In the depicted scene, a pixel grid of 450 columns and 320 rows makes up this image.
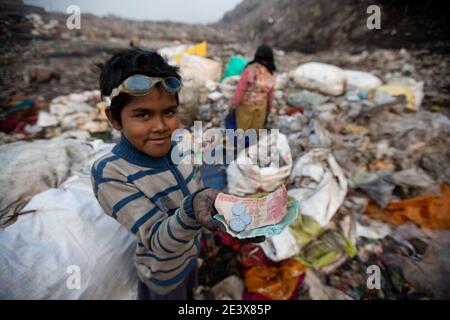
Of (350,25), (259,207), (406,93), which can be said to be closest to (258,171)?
(259,207)

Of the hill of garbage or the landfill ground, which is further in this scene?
the hill of garbage

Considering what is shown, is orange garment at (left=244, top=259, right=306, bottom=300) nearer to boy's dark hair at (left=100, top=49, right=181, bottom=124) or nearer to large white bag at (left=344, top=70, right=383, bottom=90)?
boy's dark hair at (left=100, top=49, right=181, bottom=124)

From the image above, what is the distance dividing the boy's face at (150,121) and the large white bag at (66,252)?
2.16 ft

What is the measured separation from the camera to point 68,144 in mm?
2025

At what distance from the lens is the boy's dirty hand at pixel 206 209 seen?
2.23 ft

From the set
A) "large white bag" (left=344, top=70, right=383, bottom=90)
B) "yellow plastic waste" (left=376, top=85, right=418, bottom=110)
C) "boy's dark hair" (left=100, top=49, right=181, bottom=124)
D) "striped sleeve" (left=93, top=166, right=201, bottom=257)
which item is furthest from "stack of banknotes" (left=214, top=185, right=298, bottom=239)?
"large white bag" (left=344, top=70, right=383, bottom=90)

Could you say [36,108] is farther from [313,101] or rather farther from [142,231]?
[313,101]

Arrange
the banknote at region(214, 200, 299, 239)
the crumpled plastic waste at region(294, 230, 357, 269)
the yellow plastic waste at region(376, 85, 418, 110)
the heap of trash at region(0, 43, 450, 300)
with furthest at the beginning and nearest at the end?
1. the yellow plastic waste at region(376, 85, 418, 110)
2. the crumpled plastic waste at region(294, 230, 357, 269)
3. the heap of trash at region(0, 43, 450, 300)
4. the banknote at region(214, 200, 299, 239)

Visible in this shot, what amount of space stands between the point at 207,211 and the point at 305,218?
1378 mm

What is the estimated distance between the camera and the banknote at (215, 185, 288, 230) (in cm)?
67

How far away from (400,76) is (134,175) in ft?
19.5

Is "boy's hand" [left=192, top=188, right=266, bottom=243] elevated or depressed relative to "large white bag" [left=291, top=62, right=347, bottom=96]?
depressed

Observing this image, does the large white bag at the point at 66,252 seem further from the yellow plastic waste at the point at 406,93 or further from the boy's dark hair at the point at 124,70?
the yellow plastic waste at the point at 406,93

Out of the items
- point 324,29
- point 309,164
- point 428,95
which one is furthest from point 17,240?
point 324,29
